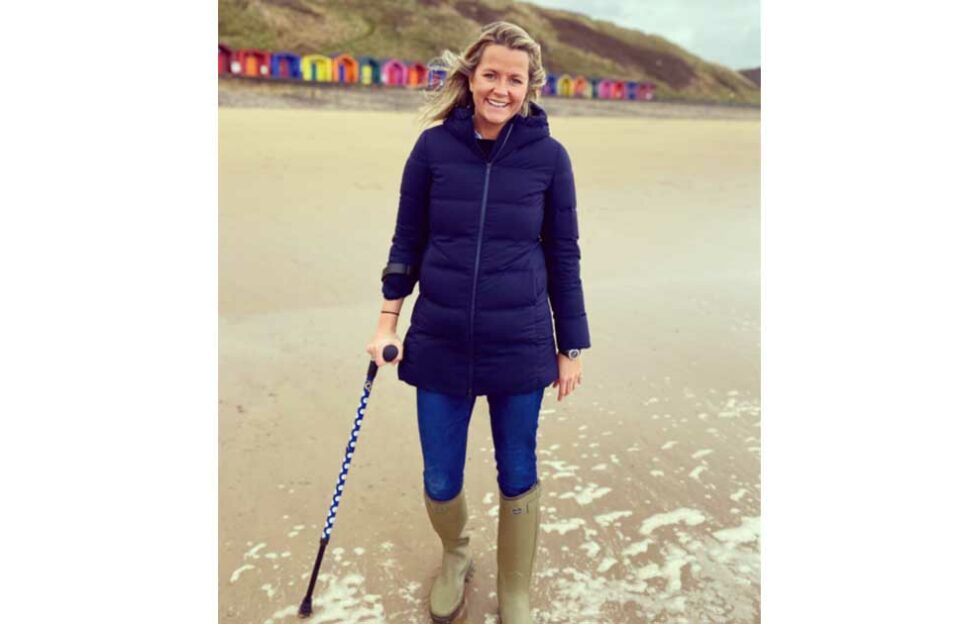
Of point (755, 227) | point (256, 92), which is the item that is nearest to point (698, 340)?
point (755, 227)

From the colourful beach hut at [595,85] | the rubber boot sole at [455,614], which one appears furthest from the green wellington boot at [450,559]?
the colourful beach hut at [595,85]

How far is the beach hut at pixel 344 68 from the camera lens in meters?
13.8

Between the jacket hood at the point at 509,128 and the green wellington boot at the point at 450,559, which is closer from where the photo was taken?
the jacket hood at the point at 509,128

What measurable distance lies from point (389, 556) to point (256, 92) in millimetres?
10899

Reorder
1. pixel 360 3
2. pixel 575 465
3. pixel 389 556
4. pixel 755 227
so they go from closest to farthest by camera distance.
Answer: pixel 389 556
pixel 575 465
pixel 755 227
pixel 360 3

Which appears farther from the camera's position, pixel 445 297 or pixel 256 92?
pixel 256 92

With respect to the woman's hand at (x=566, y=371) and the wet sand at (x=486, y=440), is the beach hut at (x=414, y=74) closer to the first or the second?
the wet sand at (x=486, y=440)

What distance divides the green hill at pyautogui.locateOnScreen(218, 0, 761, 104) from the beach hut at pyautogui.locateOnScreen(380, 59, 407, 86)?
6.2 inches

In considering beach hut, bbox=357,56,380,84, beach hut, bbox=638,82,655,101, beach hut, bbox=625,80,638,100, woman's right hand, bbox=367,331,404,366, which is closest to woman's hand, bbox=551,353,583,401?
woman's right hand, bbox=367,331,404,366

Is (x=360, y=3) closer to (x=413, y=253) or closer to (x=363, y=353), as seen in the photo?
(x=363, y=353)

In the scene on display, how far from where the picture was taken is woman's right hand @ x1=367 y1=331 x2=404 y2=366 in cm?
A: 211

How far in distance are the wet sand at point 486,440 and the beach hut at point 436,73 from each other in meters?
1.55

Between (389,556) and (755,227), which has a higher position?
(755,227)

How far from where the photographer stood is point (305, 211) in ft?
24.0
